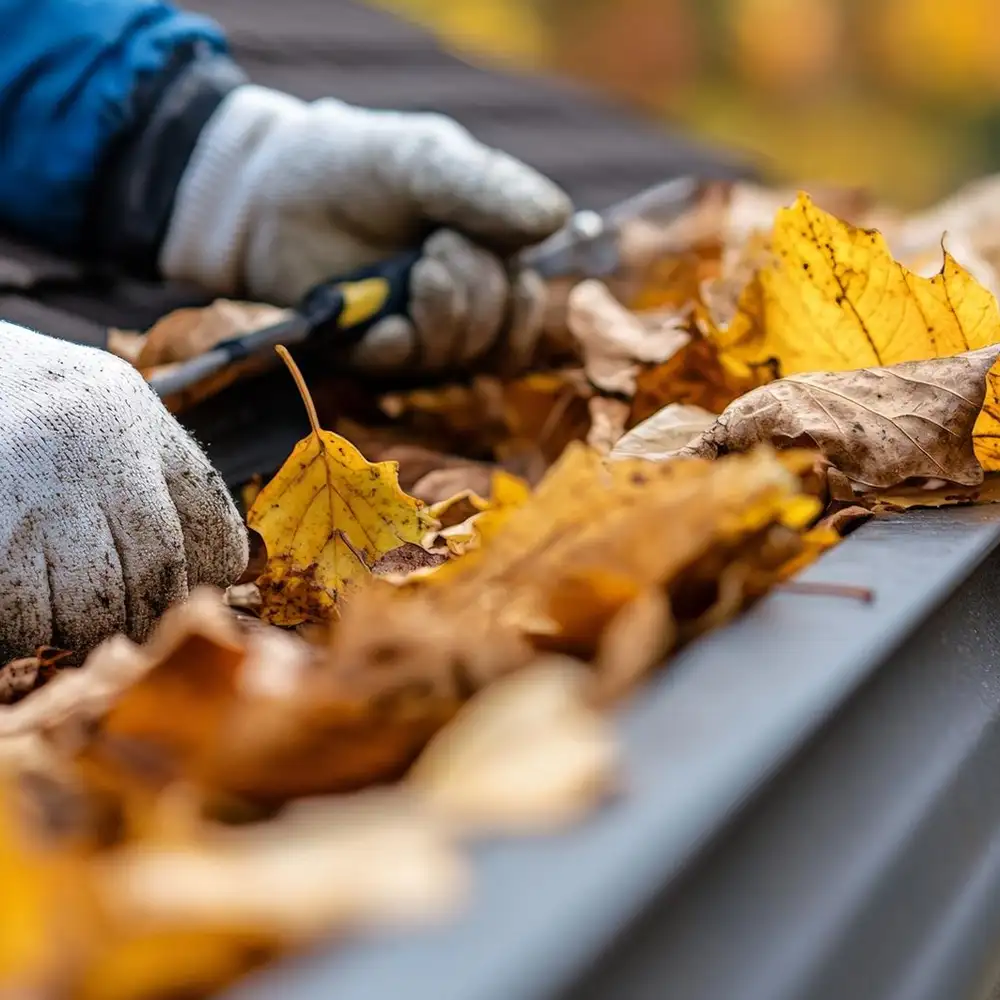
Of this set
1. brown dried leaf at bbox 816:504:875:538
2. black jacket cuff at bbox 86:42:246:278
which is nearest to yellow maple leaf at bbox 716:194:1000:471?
brown dried leaf at bbox 816:504:875:538

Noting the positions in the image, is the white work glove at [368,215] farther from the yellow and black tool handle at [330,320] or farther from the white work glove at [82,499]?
the white work glove at [82,499]

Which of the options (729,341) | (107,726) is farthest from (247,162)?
(107,726)

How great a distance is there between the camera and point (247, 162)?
4.17 ft

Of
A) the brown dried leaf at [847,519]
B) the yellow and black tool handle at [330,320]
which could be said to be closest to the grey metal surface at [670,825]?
the brown dried leaf at [847,519]

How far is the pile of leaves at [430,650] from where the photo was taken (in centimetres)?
30

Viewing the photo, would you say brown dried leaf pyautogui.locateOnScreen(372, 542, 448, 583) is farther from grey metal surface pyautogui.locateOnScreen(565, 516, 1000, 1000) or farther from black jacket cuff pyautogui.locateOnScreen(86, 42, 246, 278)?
black jacket cuff pyautogui.locateOnScreen(86, 42, 246, 278)

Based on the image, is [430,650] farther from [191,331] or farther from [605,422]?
[191,331]

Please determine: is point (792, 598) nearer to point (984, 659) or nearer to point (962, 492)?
point (984, 659)

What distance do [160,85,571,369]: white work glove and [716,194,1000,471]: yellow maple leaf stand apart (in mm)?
392

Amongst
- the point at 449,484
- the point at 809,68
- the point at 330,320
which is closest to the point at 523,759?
the point at 449,484

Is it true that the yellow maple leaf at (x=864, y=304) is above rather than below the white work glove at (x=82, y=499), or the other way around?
above

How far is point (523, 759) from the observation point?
0.35m

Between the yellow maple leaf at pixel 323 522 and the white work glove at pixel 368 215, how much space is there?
39cm

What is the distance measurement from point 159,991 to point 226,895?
0.04 meters
